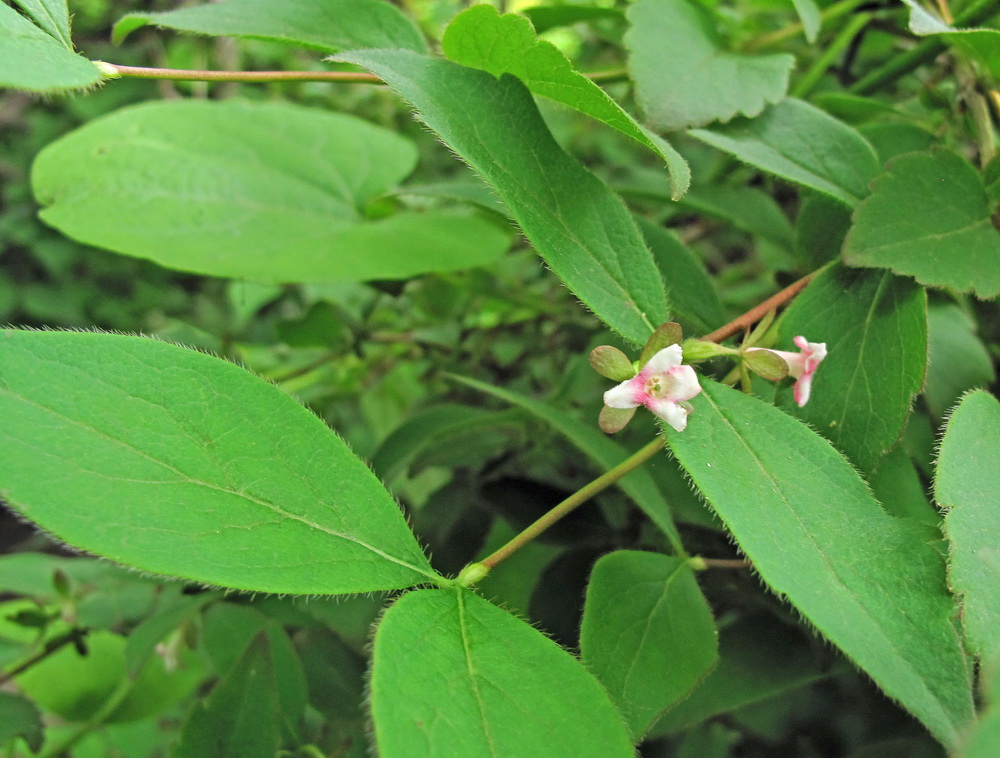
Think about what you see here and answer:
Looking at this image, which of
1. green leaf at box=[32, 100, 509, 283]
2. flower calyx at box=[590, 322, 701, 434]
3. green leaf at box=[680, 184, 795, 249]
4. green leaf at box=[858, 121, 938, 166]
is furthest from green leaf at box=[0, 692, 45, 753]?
green leaf at box=[858, 121, 938, 166]

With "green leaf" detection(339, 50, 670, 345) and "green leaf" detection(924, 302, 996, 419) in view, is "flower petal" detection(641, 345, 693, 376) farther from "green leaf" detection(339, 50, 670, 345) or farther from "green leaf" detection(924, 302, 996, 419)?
"green leaf" detection(924, 302, 996, 419)

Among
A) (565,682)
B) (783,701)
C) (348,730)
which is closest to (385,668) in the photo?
(565,682)

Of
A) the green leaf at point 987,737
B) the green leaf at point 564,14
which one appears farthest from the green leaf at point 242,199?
the green leaf at point 987,737

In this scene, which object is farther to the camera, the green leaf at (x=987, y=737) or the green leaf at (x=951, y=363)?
the green leaf at (x=951, y=363)

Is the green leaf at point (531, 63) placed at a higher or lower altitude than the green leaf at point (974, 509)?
higher

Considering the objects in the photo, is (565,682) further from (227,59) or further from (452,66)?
(227,59)

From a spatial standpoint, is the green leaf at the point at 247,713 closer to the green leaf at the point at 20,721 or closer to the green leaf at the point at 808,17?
the green leaf at the point at 20,721
